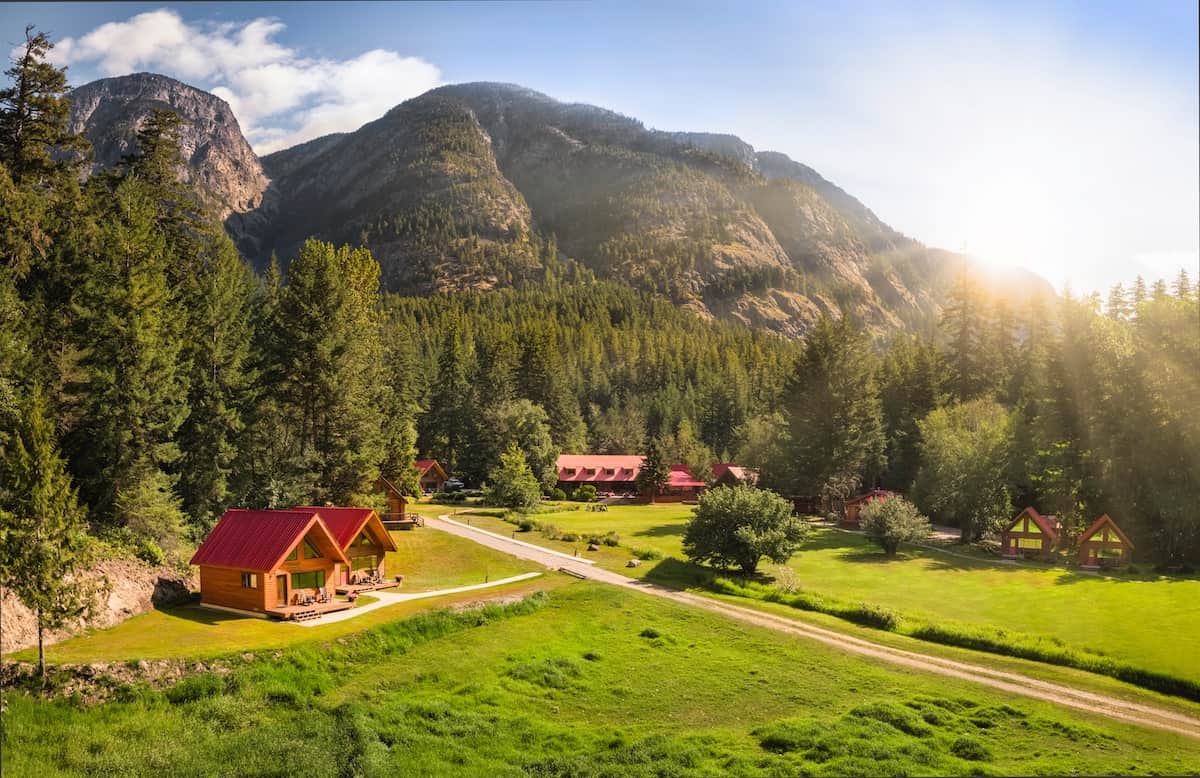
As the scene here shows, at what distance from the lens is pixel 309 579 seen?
35406mm

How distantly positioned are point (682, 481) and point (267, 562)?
80416 millimetres

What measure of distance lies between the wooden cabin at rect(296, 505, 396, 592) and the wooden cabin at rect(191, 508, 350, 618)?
9.05ft

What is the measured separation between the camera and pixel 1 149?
38.4 m

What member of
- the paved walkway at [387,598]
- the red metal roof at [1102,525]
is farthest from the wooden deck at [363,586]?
the red metal roof at [1102,525]

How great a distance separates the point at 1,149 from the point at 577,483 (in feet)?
249

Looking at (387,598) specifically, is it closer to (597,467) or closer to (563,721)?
(563,721)

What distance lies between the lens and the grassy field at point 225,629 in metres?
25.3

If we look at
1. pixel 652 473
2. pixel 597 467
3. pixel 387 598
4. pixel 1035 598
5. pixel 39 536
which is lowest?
pixel 1035 598

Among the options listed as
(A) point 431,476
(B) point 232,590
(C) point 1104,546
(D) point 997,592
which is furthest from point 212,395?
(C) point 1104,546

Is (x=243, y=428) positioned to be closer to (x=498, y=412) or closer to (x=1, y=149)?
(x=1, y=149)

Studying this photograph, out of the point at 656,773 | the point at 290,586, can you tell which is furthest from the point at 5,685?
the point at 656,773

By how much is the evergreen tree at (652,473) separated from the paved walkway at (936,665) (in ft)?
167

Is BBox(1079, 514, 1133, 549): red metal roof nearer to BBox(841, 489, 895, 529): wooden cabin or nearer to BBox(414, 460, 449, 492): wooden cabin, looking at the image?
BBox(841, 489, 895, 529): wooden cabin

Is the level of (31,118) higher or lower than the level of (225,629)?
higher
